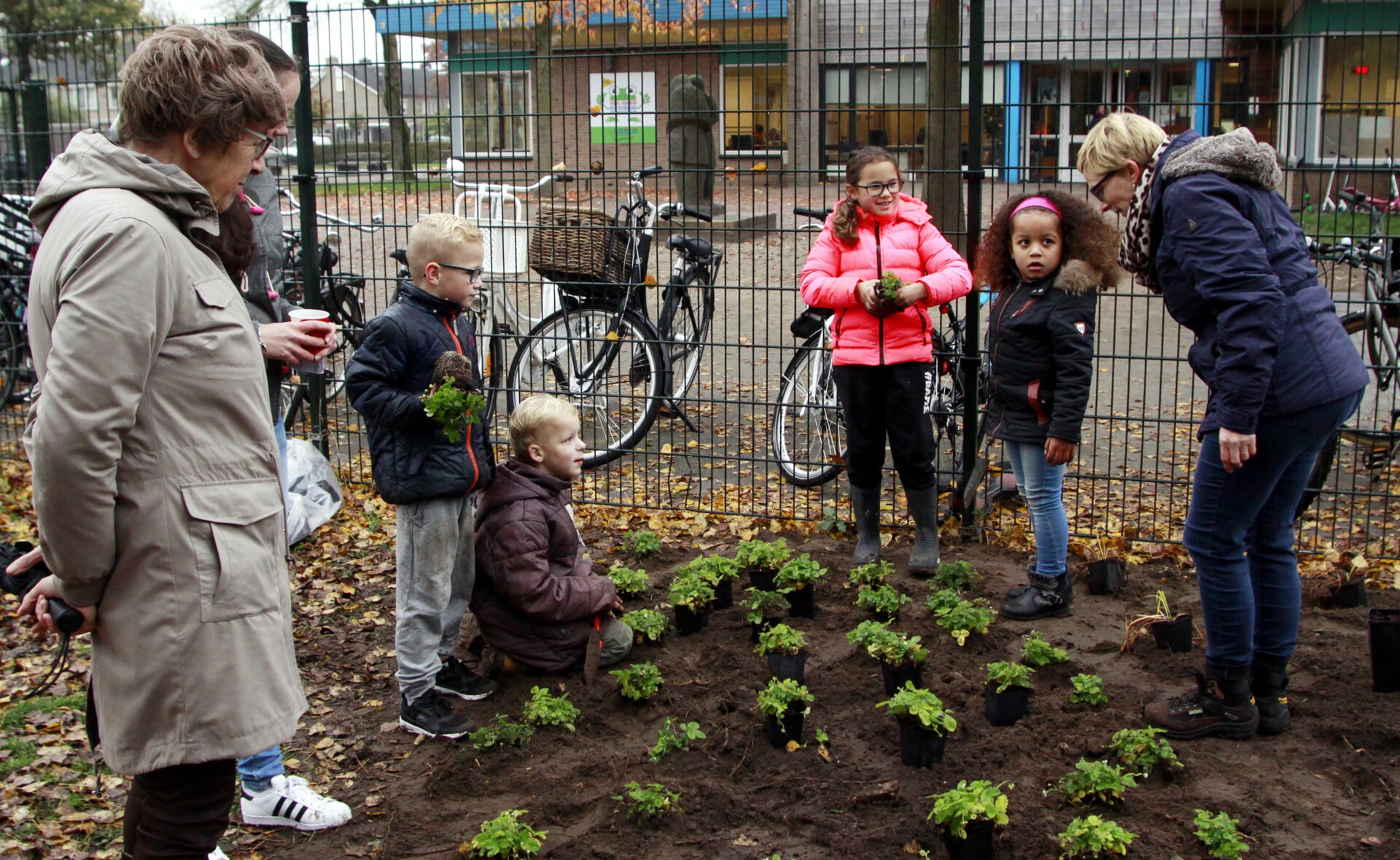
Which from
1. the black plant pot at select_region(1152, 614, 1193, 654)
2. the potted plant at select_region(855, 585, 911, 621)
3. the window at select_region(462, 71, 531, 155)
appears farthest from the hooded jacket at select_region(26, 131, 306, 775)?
the window at select_region(462, 71, 531, 155)

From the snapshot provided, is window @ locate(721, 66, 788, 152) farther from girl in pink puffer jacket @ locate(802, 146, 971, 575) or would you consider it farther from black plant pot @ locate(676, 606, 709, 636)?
black plant pot @ locate(676, 606, 709, 636)

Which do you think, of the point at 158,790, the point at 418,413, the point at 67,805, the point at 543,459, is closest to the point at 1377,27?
the point at 543,459

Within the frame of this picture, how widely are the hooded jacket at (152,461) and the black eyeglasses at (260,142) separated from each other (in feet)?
0.59

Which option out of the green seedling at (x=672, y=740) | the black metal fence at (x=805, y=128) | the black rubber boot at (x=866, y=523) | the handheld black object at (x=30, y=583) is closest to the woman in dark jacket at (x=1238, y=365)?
the black metal fence at (x=805, y=128)

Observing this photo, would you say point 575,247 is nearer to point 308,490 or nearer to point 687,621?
point 308,490

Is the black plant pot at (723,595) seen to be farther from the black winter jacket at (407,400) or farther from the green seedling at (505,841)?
the green seedling at (505,841)

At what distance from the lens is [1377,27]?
5262mm

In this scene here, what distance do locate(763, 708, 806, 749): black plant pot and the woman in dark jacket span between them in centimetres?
117

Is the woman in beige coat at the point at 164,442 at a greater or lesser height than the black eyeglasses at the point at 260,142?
lesser

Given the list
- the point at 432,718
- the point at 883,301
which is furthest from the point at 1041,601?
the point at 432,718

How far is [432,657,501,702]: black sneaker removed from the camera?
14.2 feet

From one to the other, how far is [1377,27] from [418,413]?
179 inches

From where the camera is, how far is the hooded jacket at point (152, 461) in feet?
7.05

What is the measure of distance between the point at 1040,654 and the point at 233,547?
2.97m
